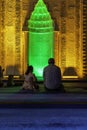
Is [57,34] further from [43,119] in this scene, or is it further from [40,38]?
[43,119]

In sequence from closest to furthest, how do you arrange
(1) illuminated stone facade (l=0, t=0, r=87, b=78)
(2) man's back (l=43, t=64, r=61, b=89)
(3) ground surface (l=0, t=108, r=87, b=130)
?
(3) ground surface (l=0, t=108, r=87, b=130), (2) man's back (l=43, t=64, r=61, b=89), (1) illuminated stone facade (l=0, t=0, r=87, b=78)

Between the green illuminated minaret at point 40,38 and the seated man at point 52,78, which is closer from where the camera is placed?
the seated man at point 52,78

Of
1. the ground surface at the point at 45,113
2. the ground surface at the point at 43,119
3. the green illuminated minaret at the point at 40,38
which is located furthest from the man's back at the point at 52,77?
the green illuminated minaret at the point at 40,38

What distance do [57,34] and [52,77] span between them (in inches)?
316

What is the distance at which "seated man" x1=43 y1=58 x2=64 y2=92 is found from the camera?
10.8 m

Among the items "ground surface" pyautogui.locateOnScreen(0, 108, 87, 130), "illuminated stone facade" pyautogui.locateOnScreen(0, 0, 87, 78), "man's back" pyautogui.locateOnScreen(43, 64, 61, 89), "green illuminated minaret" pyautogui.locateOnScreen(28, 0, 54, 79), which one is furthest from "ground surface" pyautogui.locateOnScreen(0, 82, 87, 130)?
"illuminated stone facade" pyautogui.locateOnScreen(0, 0, 87, 78)

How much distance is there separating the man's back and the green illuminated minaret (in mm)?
7647

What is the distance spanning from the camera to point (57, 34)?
62.1 ft

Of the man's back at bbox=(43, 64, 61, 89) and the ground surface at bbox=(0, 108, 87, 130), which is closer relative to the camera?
the ground surface at bbox=(0, 108, 87, 130)

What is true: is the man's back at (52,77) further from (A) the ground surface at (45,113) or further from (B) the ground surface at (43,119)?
(B) the ground surface at (43,119)

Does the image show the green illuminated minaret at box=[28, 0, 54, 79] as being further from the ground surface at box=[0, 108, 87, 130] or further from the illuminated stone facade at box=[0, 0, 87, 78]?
the ground surface at box=[0, 108, 87, 130]

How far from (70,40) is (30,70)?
278 inches

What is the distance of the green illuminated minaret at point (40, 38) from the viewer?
61.4ft

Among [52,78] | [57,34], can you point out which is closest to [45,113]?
[52,78]
